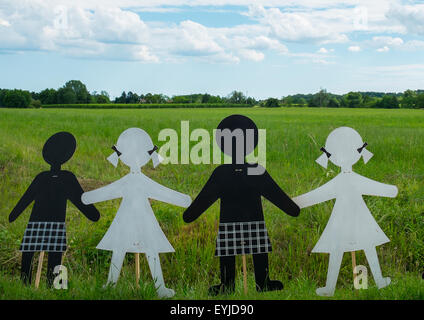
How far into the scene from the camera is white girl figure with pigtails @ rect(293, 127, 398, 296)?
14.6 feet

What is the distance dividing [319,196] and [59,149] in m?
2.63

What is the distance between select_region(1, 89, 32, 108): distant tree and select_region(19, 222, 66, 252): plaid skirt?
43245mm

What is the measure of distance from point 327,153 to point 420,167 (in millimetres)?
5724

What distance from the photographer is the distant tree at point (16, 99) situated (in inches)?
1752

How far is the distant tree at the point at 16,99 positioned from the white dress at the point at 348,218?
4445 cm

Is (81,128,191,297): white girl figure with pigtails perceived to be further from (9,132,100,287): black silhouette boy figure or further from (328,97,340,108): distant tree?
(328,97,340,108): distant tree

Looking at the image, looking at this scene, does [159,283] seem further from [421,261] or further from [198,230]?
[421,261]

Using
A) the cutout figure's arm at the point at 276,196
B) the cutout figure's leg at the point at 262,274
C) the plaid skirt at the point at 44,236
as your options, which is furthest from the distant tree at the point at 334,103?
the plaid skirt at the point at 44,236

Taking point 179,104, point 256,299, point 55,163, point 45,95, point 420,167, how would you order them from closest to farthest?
1. point 256,299
2. point 55,163
3. point 420,167
4. point 45,95
5. point 179,104

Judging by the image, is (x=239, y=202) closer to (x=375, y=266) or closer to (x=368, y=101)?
(x=375, y=266)

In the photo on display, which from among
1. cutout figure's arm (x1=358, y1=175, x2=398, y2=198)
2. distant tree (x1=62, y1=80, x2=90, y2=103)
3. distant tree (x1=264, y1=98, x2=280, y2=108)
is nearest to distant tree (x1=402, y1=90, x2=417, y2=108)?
distant tree (x1=264, y1=98, x2=280, y2=108)

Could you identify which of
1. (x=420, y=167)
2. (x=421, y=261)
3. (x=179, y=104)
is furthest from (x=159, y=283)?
(x=179, y=104)

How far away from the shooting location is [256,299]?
429 cm

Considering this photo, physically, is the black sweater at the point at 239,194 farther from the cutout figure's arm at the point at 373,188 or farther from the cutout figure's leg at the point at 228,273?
the cutout figure's arm at the point at 373,188
